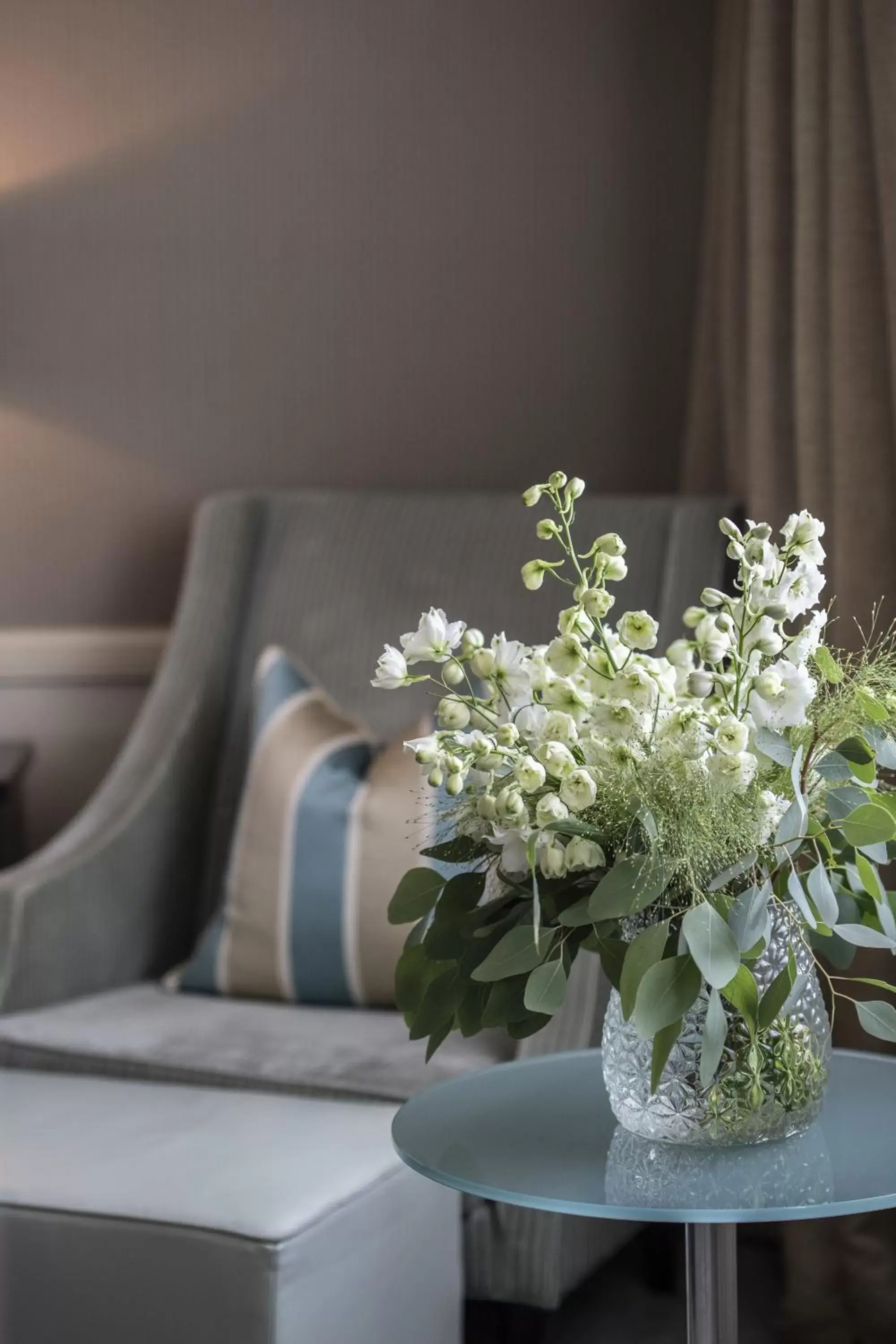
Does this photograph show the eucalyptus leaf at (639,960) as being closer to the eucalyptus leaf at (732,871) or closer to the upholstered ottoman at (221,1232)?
the eucalyptus leaf at (732,871)

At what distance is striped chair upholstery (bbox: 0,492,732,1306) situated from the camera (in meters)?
1.90

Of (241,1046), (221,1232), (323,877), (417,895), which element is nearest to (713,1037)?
(417,895)

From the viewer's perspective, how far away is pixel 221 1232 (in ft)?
4.06

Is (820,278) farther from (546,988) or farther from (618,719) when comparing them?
(546,988)

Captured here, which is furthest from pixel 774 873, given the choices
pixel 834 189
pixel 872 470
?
pixel 834 189

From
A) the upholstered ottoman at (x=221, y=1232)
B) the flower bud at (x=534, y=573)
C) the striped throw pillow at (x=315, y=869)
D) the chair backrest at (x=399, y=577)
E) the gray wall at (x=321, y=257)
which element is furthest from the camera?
the gray wall at (x=321, y=257)

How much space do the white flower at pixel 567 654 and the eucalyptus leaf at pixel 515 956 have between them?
0.17 m

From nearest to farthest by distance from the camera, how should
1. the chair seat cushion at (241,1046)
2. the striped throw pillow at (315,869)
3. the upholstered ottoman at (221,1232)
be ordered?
the upholstered ottoman at (221,1232)
the chair seat cushion at (241,1046)
the striped throw pillow at (315,869)

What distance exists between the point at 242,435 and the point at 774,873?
1.59 meters

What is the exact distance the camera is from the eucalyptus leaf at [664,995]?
3.15ft

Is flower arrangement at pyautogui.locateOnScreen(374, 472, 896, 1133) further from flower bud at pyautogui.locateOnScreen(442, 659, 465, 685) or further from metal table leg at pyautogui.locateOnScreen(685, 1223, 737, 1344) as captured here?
metal table leg at pyautogui.locateOnScreen(685, 1223, 737, 1344)

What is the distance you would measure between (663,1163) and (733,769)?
27 centimetres

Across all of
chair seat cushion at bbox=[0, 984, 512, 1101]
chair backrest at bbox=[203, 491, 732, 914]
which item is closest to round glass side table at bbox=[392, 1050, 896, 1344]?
chair seat cushion at bbox=[0, 984, 512, 1101]

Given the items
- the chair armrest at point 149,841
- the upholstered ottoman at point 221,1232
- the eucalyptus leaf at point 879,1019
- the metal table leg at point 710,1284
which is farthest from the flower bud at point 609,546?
the chair armrest at point 149,841
